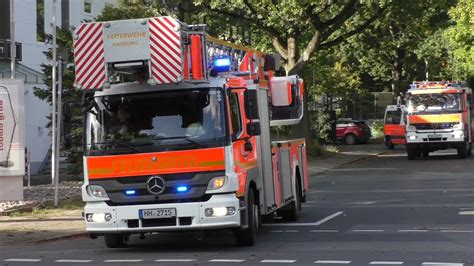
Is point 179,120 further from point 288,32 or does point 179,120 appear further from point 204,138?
point 288,32

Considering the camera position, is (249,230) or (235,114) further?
(249,230)

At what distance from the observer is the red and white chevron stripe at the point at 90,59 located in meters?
10.5

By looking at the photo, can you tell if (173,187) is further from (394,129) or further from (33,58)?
(394,129)

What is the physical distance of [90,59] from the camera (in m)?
10.6

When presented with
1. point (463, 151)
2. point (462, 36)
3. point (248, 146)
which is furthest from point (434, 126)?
point (248, 146)

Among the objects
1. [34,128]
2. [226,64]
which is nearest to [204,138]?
[226,64]

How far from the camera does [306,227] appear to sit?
13531 millimetres

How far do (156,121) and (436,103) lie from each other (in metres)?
23.0

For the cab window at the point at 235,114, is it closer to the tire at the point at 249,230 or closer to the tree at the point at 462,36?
the tire at the point at 249,230

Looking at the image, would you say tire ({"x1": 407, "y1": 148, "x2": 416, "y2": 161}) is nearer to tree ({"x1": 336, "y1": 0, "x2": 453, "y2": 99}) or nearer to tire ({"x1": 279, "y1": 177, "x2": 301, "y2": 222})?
tree ({"x1": 336, "y1": 0, "x2": 453, "y2": 99})

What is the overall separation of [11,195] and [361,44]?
2962 cm

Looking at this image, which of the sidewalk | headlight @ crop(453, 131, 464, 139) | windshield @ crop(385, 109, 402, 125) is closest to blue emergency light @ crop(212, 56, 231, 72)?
the sidewalk

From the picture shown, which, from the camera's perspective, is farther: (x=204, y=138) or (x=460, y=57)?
(x=460, y=57)

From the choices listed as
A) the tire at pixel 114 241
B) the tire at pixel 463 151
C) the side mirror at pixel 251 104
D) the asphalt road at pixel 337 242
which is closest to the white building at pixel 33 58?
the asphalt road at pixel 337 242
